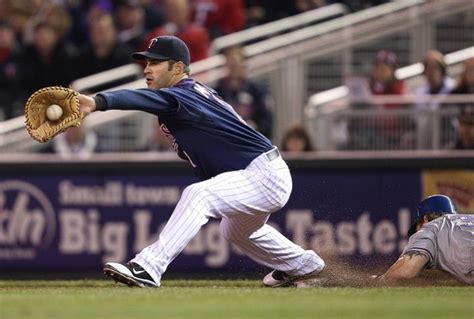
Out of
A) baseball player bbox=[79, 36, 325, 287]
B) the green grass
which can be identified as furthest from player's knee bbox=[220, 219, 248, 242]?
the green grass

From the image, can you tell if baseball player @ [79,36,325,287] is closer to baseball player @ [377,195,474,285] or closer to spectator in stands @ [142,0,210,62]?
baseball player @ [377,195,474,285]

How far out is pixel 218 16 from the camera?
59.6 ft

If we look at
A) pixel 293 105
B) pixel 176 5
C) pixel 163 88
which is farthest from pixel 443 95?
pixel 163 88

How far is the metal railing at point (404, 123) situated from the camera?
15078 mm

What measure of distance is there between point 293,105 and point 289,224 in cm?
233

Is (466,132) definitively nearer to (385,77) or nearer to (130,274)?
(385,77)

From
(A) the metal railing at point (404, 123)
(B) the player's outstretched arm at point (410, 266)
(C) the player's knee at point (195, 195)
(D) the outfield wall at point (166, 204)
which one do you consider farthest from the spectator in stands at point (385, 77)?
(C) the player's knee at point (195, 195)

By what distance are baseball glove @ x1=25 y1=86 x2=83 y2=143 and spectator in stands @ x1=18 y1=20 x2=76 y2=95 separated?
7.01m

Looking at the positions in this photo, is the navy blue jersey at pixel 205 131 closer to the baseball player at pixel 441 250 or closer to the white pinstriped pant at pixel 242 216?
the white pinstriped pant at pixel 242 216

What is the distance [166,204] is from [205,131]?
150 inches

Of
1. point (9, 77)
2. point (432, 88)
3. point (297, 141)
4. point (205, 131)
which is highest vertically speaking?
point (9, 77)

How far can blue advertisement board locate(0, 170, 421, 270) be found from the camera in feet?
46.0

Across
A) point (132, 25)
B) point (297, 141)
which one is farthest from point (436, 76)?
point (132, 25)

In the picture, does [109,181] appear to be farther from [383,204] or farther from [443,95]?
[443,95]
